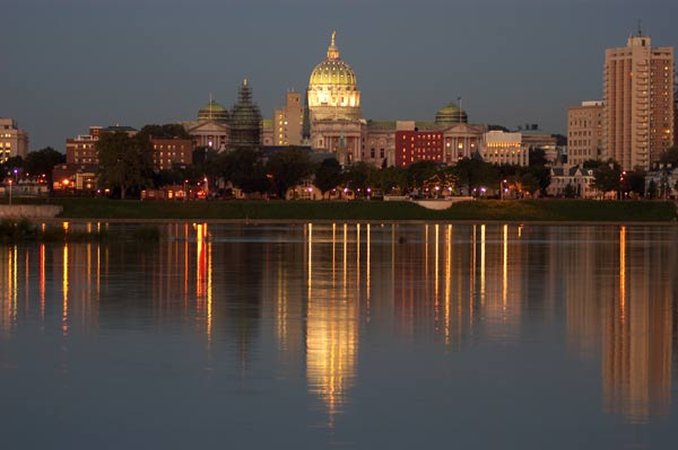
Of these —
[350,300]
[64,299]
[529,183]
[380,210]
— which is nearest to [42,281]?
[64,299]

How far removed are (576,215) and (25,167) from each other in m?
84.3

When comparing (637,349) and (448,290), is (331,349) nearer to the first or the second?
(637,349)

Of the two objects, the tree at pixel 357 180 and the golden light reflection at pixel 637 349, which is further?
the tree at pixel 357 180

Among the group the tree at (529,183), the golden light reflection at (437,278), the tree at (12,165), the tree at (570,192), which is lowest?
the golden light reflection at (437,278)

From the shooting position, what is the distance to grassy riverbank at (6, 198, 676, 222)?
10931 cm

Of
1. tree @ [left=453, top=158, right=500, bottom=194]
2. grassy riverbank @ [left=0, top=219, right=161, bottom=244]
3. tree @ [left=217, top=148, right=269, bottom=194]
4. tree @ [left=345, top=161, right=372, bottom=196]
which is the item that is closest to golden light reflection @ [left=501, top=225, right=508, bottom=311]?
grassy riverbank @ [left=0, top=219, right=161, bottom=244]

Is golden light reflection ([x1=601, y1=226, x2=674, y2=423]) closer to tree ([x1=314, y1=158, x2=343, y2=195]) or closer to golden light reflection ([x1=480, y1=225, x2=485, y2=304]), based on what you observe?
golden light reflection ([x1=480, y1=225, x2=485, y2=304])

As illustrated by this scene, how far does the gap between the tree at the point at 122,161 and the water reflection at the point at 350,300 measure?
65096mm

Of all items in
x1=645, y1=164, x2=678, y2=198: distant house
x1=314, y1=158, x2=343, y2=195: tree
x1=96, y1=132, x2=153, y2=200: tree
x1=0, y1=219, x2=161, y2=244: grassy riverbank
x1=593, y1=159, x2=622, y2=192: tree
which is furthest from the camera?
x1=593, y1=159, x2=622, y2=192: tree

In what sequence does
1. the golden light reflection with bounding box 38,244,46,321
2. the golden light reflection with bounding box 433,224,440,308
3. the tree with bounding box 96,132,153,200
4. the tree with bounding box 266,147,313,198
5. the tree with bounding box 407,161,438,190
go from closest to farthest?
the golden light reflection with bounding box 38,244,46,321
the golden light reflection with bounding box 433,224,440,308
the tree with bounding box 96,132,153,200
the tree with bounding box 266,147,313,198
the tree with bounding box 407,161,438,190

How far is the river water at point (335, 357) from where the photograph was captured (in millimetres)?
18938

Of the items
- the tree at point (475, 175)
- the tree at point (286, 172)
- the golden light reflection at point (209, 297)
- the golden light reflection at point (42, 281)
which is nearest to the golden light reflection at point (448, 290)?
the golden light reflection at point (209, 297)

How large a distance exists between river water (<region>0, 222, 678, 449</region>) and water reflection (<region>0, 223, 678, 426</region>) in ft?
0.26

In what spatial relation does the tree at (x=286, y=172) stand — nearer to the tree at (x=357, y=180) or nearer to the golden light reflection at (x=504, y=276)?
the tree at (x=357, y=180)
